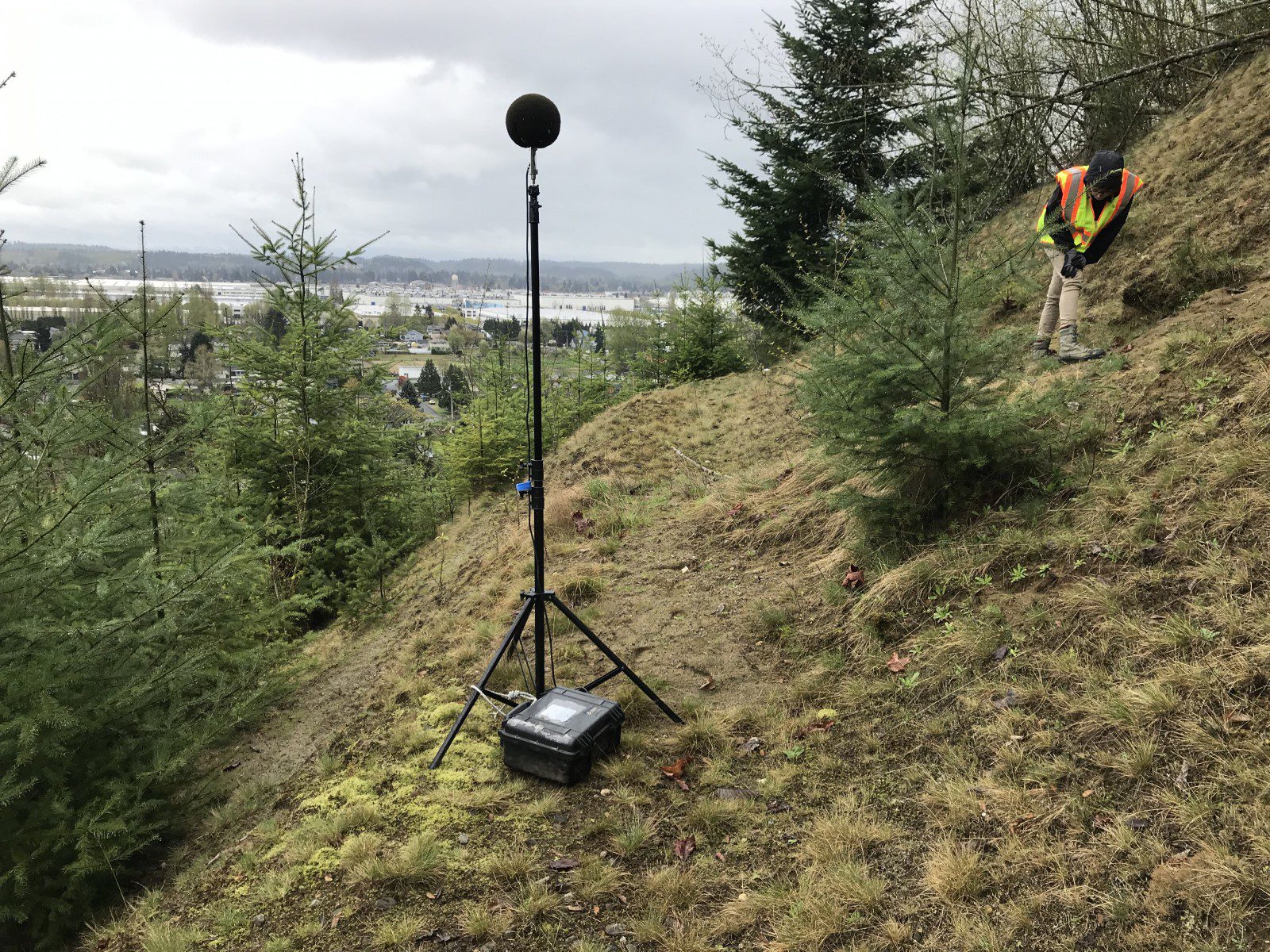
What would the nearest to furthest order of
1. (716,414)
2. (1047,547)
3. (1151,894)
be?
1. (1151,894)
2. (1047,547)
3. (716,414)

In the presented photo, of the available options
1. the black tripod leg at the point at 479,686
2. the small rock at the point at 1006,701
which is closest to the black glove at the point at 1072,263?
the small rock at the point at 1006,701

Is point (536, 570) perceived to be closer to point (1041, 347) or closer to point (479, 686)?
point (479, 686)

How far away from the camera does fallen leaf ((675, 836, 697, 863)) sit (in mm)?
3121

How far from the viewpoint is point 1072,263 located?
6102 millimetres

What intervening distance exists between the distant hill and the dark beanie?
465 cm

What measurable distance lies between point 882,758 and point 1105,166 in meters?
5.31

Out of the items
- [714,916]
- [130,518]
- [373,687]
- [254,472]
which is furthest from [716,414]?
[714,916]

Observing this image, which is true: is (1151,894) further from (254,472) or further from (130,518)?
(254,472)

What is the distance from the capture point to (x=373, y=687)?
540 cm

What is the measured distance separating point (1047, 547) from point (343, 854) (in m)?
4.03

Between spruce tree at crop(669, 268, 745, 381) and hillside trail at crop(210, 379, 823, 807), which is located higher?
spruce tree at crop(669, 268, 745, 381)

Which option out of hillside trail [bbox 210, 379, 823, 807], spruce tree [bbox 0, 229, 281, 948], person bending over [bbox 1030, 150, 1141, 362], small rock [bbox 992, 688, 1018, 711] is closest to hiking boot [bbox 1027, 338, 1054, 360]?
person bending over [bbox 1030, 150, 1141, 362]

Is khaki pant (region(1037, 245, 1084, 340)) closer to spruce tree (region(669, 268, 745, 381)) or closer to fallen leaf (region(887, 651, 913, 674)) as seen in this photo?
fallen leaf (region(887, 651, 913, 674))

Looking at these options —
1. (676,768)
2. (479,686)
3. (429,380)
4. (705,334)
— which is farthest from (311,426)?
(429,380)
